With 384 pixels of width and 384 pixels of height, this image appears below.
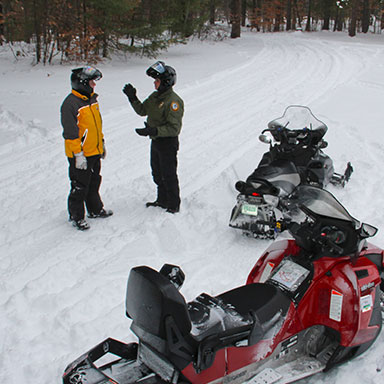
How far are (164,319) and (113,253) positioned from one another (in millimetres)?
2578

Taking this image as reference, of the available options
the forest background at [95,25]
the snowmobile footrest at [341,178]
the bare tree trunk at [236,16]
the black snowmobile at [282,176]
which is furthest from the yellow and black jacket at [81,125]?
the bare tree trunk at [236,16]

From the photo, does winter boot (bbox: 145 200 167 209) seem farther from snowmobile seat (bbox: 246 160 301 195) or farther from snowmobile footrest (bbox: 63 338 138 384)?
snowmobile footrest (bbox: 63 338 138 384)

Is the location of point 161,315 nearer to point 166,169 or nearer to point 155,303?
point 155,303

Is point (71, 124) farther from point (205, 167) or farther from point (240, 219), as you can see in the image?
point (205, 167)

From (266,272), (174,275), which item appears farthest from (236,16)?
(174,275)

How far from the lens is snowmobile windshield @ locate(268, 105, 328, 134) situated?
5660mm

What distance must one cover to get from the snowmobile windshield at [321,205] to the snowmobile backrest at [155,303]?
119 cm

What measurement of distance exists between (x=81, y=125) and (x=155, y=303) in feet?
10.1

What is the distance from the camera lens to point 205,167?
23.0ft

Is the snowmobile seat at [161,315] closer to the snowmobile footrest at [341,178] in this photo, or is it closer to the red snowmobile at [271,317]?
the red snowmobile at [271,317]

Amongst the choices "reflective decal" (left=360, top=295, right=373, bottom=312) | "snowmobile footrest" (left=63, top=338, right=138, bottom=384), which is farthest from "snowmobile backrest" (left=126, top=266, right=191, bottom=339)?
"reflective decal" (left=360, top=295, right=373, bottom=312)

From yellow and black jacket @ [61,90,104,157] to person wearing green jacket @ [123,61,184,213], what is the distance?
1.65ft

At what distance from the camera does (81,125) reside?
4691 millimetres

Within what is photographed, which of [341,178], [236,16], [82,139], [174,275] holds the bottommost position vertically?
[341,178]
